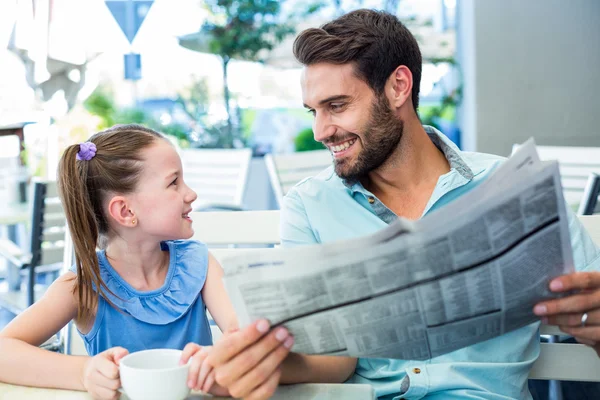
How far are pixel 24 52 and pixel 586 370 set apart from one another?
203 inches

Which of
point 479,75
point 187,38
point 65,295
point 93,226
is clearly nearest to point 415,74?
point 93,226

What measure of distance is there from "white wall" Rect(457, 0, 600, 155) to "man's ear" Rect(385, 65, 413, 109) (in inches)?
168

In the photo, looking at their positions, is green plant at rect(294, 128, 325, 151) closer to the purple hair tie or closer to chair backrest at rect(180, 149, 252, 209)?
chair backrest at rect(180, 149, 252, 209)

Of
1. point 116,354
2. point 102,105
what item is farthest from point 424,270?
point 102,105

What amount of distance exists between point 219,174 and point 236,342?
3.12 m

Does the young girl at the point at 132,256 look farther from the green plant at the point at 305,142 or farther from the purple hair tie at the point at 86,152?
the green plant at the point at 305,142

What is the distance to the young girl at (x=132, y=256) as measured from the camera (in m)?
1.31

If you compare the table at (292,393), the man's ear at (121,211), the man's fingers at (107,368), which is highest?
the man's ear at (121,211)

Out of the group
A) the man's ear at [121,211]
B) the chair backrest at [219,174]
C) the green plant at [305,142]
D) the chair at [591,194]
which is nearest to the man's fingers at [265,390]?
the man's ear at [121,211]

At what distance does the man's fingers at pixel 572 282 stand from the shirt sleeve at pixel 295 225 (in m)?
0.56

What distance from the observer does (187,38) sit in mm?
6156

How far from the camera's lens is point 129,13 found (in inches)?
232

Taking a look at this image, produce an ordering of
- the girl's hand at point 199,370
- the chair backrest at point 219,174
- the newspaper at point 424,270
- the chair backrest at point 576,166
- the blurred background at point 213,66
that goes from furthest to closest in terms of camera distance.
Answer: the blurred background at point 213,66 → the chair backrest at point 219,174 → the chair backrest at point 576,166 → the girl's hand at point 199,370 → the newspaper at point 424,270

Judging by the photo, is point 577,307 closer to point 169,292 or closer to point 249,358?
point 249,358
